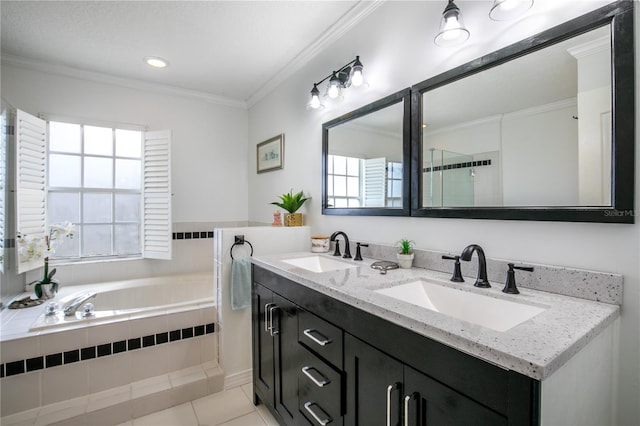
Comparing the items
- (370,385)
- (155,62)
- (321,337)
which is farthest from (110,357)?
(155,62)

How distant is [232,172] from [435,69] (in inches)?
104

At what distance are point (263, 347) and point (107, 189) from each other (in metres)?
2.36

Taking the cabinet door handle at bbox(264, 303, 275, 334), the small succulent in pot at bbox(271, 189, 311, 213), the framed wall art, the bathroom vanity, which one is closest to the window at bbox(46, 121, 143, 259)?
the framed wall art

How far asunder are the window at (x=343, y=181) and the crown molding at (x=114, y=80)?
195 cm

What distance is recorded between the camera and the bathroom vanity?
65cm

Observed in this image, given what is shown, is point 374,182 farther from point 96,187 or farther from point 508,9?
point 96,187

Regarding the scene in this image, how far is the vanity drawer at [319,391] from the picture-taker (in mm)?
1154

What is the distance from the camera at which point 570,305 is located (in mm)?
935

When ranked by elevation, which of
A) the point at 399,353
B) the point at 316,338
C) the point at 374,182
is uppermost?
the point at 374,182

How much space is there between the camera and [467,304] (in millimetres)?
1145

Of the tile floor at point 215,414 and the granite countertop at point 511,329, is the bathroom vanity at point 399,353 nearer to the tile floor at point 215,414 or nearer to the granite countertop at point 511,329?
the granite countertop at point 511,329

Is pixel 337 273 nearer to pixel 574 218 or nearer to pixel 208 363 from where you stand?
pixel 574 218

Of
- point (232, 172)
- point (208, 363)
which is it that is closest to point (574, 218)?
point (208, 363)

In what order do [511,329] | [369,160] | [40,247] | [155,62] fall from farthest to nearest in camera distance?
[155,62] → [40,247] → [369,160] → [511,329]
